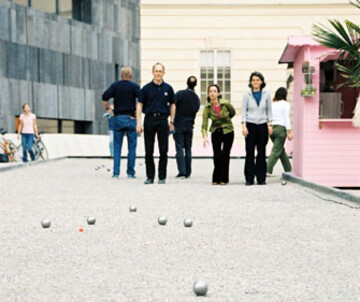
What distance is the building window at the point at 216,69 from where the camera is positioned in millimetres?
27922

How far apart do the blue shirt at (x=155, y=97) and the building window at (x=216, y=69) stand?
15835 millimetres

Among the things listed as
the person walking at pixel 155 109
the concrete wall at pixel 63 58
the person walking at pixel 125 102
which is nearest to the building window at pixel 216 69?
the concrete wall at pixel 63 58

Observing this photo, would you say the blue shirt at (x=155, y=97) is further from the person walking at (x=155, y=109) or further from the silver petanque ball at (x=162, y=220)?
the silver petanque ball at (x=162, y=220)

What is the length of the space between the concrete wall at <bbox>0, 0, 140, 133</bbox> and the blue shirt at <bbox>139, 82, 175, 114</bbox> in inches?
707

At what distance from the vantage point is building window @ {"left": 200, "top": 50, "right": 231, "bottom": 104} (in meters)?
27.9

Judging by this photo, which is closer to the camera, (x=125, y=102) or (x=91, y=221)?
(x=91, y=221)

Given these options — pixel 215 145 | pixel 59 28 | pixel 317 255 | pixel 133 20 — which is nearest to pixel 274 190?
pixel 215 145

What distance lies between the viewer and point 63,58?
3244cm

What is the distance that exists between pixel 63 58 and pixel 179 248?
2789 cm

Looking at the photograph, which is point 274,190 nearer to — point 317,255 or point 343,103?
point 343,103

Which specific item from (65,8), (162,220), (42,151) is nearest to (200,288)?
(162,220)

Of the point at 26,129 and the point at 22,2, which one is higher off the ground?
the point at 22,2

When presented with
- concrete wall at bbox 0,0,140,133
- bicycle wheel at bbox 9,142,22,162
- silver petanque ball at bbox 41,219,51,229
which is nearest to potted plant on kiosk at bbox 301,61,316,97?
silver petanque ball at bbox 41,219,51,229

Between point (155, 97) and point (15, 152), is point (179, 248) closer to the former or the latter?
point (155, 97)
